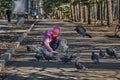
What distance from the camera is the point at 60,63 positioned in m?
14.9

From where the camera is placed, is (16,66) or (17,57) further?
(17,57)

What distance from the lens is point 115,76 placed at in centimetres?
1180

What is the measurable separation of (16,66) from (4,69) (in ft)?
2.70

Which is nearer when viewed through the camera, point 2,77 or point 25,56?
point 2,77

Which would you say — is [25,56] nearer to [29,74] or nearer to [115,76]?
[29,74]

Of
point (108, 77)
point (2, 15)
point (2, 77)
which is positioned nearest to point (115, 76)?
point (108, 77)

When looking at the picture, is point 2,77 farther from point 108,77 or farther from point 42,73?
point 108,77

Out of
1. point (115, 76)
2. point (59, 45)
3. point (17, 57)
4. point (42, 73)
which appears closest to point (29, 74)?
point (42, 73)

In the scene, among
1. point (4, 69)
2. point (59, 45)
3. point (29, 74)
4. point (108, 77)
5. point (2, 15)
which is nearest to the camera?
point (108, 77)

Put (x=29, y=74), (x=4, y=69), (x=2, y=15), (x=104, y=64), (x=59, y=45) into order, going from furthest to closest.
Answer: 1. (x=2, y=15)
2. (x=59, y=45)
3. (x=104, y=64)
4. (x=4, y=69)
5. (x=29, y=74)

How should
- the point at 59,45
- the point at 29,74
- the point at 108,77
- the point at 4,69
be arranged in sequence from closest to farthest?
the point at 108,77 < the point at 29,74 < the point at 4,69 < the point at 59,45

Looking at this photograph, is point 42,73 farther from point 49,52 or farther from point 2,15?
point 2,15

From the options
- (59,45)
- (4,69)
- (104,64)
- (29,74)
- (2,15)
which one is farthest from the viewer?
(2,15)

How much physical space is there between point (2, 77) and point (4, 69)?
1.85m
